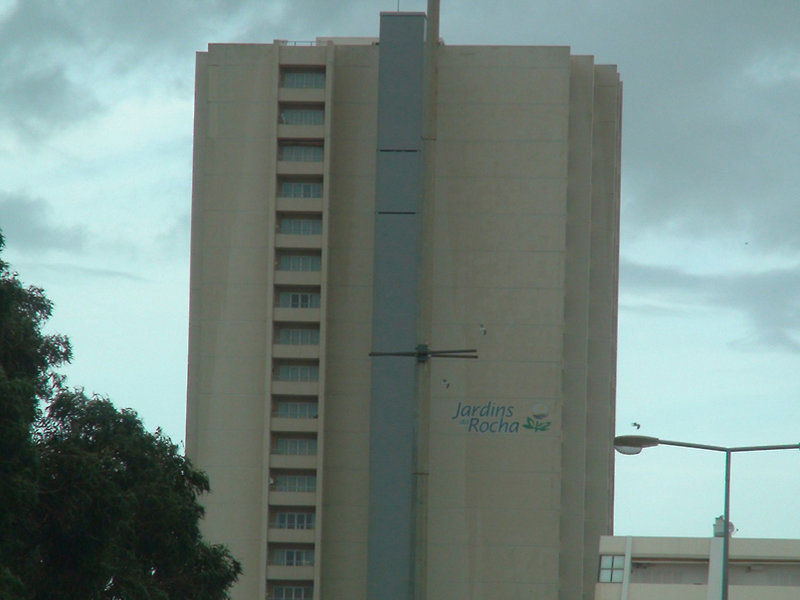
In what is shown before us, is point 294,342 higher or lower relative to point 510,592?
higher

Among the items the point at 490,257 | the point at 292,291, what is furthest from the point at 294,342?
the point at 490,257

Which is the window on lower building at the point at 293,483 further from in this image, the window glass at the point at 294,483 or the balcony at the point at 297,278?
the balcony at the point at 297,278

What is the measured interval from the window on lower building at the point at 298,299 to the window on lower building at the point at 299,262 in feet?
4.84

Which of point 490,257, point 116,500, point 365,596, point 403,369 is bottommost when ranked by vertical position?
point 365,596

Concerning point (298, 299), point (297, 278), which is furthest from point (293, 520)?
point (297, 278)

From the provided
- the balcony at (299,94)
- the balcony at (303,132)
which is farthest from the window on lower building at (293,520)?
the balcony at (299,94)

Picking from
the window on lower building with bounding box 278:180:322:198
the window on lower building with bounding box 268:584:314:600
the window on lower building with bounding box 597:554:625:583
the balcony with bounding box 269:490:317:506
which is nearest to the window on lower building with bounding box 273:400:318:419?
the balcony with bounding box 269:490:317:506

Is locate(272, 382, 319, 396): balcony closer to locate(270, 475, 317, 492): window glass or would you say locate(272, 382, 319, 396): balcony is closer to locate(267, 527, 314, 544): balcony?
locate(270, 475, 317, 492): window glass

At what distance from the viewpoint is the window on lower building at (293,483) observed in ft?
263

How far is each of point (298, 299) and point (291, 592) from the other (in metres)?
16.6

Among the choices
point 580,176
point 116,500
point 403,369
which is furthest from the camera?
point 580,176

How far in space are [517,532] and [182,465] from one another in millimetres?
38543

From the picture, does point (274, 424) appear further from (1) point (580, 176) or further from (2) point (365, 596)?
(1) point (580, 176)

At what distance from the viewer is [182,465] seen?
44.8 metres
